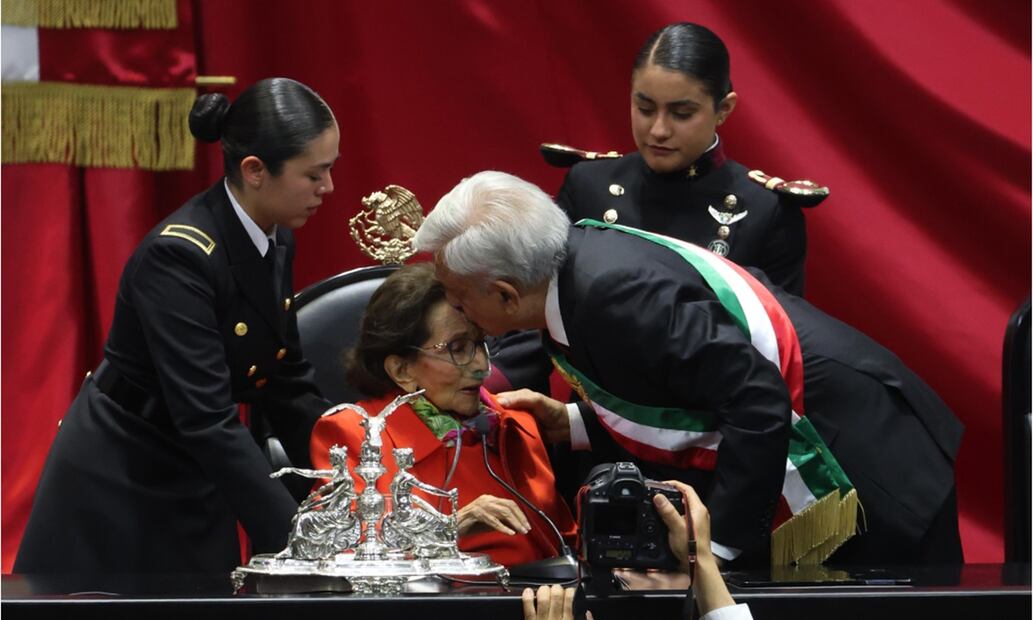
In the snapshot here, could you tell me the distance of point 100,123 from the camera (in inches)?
137

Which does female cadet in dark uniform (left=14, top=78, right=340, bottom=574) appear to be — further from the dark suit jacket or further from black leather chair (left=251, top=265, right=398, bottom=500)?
the dark suit jacket

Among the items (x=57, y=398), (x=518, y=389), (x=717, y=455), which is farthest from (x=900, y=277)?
(x=57, y=398)

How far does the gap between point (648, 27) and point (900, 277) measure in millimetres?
849

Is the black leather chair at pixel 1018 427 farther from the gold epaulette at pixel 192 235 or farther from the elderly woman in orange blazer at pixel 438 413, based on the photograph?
the gold epaulette at pixel 192 235

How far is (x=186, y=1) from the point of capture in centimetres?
348

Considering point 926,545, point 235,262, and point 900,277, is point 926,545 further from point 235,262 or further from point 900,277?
point 900,277

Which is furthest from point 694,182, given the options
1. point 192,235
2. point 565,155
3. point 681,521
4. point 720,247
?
point 681,521

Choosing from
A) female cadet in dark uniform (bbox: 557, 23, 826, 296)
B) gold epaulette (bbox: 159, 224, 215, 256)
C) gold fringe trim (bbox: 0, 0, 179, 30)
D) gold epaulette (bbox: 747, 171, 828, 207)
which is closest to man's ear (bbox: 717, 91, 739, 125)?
female cadet in dark uniform (bbox: 557, 23, 826, 296)

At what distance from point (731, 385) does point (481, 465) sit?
0.56m

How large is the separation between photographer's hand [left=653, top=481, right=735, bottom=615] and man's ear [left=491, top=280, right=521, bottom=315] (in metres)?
0.42

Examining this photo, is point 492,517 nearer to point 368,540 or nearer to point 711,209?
point 368,540

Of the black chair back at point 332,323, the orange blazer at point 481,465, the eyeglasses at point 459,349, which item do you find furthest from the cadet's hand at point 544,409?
the black chair back at point 332,323

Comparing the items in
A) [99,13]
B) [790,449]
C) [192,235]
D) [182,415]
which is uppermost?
[99,13]

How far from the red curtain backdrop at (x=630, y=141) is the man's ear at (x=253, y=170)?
1.25 metres
